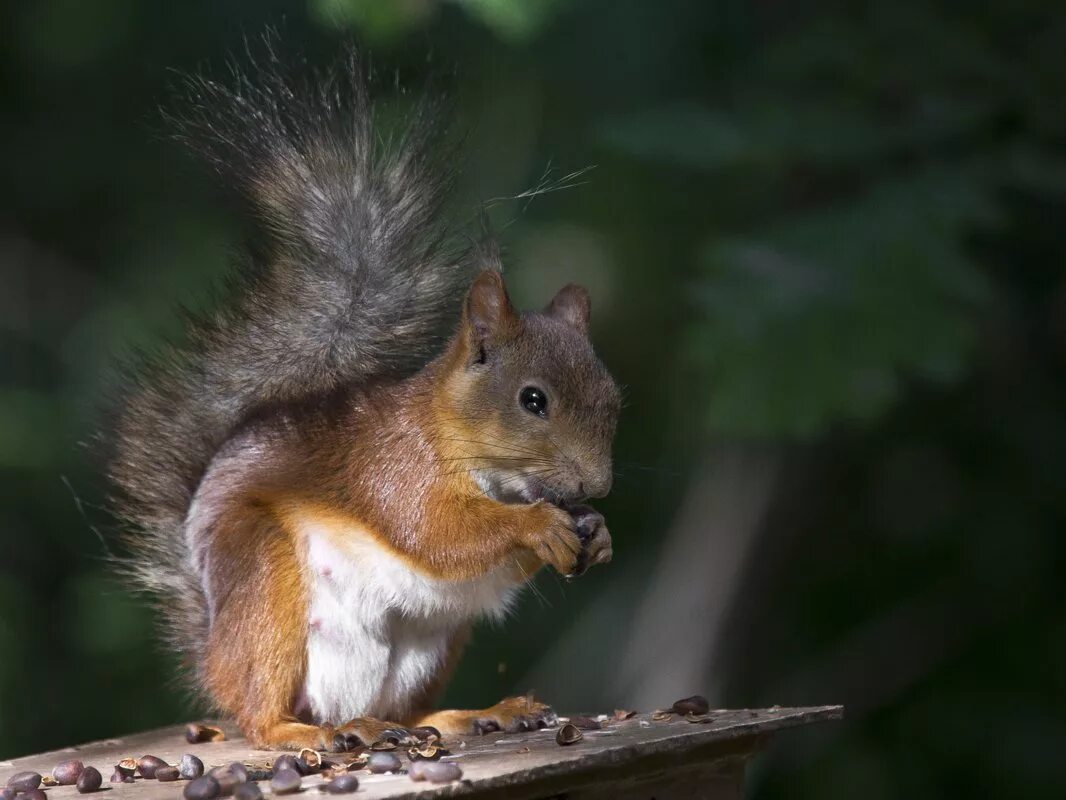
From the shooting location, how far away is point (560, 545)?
225 centimetres

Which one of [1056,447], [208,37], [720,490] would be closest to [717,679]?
[720,490]

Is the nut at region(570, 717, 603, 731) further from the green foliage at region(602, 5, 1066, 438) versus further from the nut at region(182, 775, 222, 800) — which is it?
the green foliage at region(602, 5, 1066, 438)

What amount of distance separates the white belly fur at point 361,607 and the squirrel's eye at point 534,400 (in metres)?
0.26

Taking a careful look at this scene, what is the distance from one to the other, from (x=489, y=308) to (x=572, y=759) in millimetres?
859

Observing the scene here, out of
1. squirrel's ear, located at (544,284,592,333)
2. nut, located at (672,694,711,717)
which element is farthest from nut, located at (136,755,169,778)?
squirrel's ear, located at (544,284,592,333)

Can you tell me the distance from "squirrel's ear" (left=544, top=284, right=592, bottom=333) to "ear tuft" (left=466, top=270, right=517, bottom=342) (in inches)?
7.8

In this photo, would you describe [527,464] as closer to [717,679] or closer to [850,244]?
[850,244]

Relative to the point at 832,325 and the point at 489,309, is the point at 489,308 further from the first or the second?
the point at 832,325

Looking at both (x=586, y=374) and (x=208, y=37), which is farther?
(x=208, y=37)

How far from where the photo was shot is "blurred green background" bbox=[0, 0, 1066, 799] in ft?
12.1

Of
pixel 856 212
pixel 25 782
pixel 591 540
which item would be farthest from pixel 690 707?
pixel 856 212

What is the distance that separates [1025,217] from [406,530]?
2.45 meters

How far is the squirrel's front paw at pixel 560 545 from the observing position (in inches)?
88.4

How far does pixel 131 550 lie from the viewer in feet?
9.21
